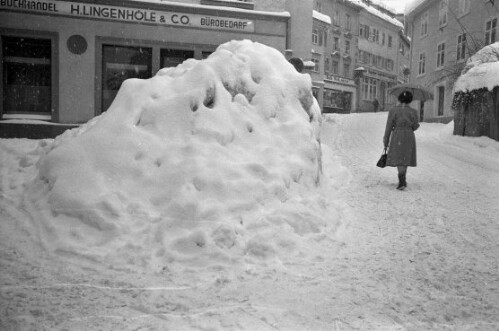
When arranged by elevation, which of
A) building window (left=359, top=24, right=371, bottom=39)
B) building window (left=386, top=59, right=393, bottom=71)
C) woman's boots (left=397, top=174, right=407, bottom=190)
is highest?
building window (left=359, top=24, right=371, bottom=39)

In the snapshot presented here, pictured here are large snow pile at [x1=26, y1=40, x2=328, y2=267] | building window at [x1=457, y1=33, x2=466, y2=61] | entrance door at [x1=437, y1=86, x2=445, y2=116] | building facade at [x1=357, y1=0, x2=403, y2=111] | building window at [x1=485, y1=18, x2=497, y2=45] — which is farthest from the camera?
building facade at [x1=357, y1=0, x2=403, y2=111]

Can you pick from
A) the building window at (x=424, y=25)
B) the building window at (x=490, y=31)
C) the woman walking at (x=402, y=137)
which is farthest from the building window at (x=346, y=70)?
the woman walking at (x=402, y=137)

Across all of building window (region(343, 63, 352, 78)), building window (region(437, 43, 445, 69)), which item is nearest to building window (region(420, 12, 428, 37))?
building window (region(437, 43, 445, 69))

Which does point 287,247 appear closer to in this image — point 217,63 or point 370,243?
point 370,243

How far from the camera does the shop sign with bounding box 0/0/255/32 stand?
1321cm

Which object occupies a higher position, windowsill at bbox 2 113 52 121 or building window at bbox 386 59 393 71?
building window at bbox 386 59 393 71

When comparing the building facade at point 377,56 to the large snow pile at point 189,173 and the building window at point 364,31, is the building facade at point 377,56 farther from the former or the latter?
the large snow pile at point 189,173

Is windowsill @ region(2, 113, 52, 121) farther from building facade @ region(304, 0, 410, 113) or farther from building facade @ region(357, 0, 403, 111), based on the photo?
building facade @ region(357, 0, 403, 111)

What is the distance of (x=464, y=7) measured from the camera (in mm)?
24000

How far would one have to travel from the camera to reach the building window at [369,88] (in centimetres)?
4850

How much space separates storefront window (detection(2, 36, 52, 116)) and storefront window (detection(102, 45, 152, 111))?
169cm

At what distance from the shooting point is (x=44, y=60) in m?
13.9

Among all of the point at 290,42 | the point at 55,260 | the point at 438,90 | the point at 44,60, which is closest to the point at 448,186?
the point at 55,260

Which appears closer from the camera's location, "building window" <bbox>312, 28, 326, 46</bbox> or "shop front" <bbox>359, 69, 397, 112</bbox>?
"building window" <bbox>312, 28, 326, 46</bbox>
